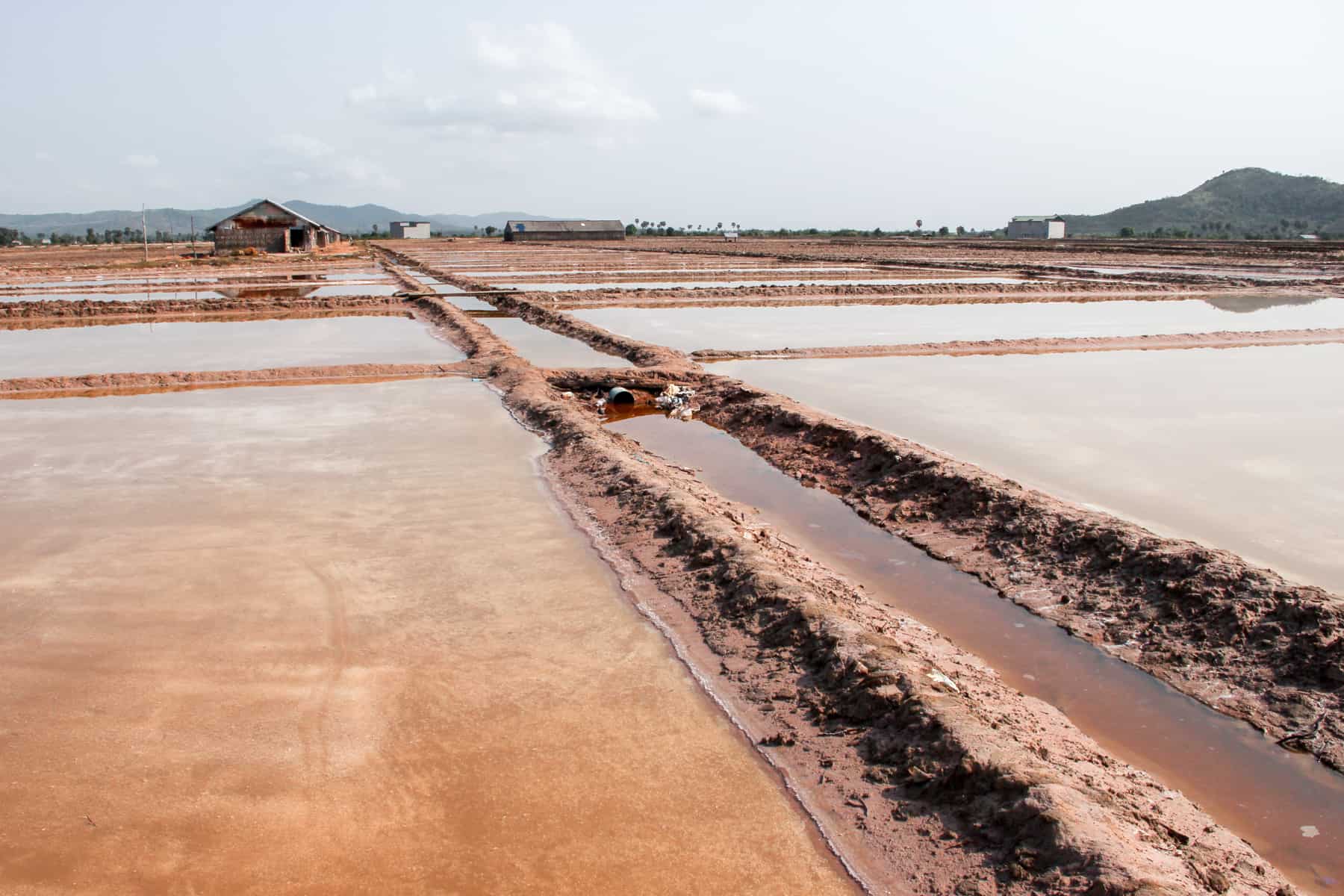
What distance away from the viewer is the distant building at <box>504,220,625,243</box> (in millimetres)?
76562

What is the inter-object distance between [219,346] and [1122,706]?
15236mm

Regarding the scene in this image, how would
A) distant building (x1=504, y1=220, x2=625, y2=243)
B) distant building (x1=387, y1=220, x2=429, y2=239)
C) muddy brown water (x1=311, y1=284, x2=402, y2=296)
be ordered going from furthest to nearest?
distant building (x1=387, y1=220, x2=429, y2=239) < distant building (x1=504, y1=220, x2=625, y2=243) < muddy brown water (x1=311, y1=284, x2=402, y2=296)

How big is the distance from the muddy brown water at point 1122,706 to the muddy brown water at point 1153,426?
1.60 m

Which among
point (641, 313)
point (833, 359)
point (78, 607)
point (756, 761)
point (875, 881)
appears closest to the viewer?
point (875, 881)

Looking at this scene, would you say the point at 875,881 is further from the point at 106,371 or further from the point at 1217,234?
the point at 1217,234

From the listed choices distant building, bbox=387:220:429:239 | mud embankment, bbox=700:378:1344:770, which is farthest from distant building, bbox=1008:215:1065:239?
mud embankment, bbox=700:378:1344:770

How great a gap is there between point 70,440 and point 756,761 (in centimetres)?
834

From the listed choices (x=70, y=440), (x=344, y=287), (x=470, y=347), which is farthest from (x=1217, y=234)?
(x=70, y=440)

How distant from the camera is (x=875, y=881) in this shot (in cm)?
322

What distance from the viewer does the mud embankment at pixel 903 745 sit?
3.19m

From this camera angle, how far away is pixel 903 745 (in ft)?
12.7

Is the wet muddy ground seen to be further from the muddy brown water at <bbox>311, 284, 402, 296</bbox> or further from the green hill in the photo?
the green hill

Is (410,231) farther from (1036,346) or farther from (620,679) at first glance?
(620,679)

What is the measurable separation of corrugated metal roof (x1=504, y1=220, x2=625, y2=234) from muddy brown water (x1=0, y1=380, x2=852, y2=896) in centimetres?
7202
